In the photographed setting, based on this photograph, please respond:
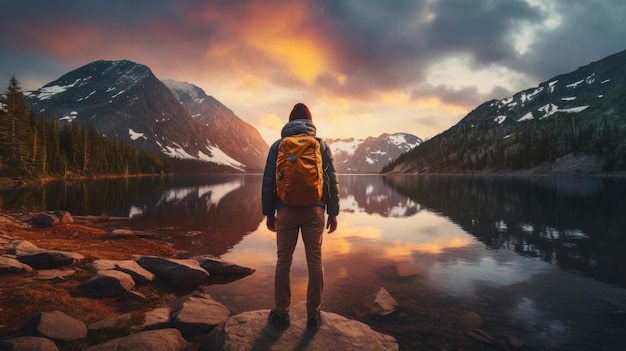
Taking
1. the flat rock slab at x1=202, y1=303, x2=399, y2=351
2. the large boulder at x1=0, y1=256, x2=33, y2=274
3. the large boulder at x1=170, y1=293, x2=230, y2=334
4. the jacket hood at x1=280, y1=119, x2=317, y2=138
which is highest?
the jacket hood at x1=280, y1=119, x2=317, y2=138

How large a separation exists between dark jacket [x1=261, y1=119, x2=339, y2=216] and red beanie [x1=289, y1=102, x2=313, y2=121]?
175 millimetres

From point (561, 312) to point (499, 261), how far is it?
5.28m

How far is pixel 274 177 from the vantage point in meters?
6.62

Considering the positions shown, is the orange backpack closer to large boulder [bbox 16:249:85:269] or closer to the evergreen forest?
large boulder [bbox 16:249:85:269]

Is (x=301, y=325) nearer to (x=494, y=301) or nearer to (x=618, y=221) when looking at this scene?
(x=494, y=301)

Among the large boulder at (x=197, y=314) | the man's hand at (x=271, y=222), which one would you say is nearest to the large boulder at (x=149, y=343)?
the large boulder at (x=197, y=314)

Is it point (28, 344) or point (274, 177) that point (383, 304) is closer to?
point (274, 177)

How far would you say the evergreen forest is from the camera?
227 feet

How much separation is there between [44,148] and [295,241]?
319 feet

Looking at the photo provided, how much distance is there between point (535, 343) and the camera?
22.3 feet

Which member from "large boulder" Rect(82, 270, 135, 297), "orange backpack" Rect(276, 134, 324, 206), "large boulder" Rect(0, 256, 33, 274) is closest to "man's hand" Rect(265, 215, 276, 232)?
"orange backpack" Rect(276, 134, 324, 206)

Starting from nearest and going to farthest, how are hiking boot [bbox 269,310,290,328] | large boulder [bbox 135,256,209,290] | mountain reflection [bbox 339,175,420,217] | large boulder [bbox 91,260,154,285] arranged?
1. hiking boot [bbox 269,310,290,328]
2. large boulder [bbox 91,260,154,285]
3. large boulder [bbox 135,256,209,290]
4. mountain reflection [bbox 339,175,420,217]

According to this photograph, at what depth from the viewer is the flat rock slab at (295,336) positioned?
5.85m

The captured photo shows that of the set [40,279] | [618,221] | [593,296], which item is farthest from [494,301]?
[618,221]
